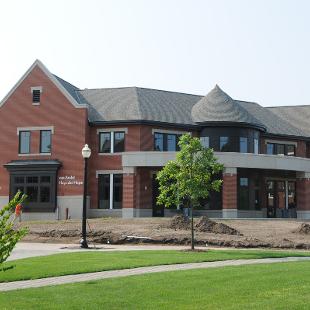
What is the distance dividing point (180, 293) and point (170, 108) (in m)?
34.5

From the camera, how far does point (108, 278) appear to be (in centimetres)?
1261

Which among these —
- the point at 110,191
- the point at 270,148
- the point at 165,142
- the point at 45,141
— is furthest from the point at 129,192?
the point at 270,148

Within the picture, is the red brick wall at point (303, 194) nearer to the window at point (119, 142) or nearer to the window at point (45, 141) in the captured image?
the window at point (119, 142)

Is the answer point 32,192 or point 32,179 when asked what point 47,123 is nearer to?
point 32,179

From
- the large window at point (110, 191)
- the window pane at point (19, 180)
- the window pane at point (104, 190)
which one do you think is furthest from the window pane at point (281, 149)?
the window pane at point (19, 180)

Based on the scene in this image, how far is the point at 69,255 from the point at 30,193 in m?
23.6

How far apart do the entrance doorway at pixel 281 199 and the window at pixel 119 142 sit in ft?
40.7

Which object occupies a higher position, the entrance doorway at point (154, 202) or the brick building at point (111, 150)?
the brick building at point (111, 150)

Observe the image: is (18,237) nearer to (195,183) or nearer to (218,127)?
(195,183)

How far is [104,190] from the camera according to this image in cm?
4144

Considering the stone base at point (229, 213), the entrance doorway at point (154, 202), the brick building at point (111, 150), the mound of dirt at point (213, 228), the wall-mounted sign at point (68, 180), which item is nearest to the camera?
the mound of dirt at point (213, 228)

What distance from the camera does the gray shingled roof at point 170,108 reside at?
4219 centimetres

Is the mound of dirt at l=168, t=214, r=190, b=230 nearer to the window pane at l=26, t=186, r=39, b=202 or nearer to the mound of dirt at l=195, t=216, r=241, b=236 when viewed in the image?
the mound of dirt at l=195, t=216, r=241, b=236

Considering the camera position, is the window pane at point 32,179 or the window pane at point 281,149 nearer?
the window pane at point 32,179
